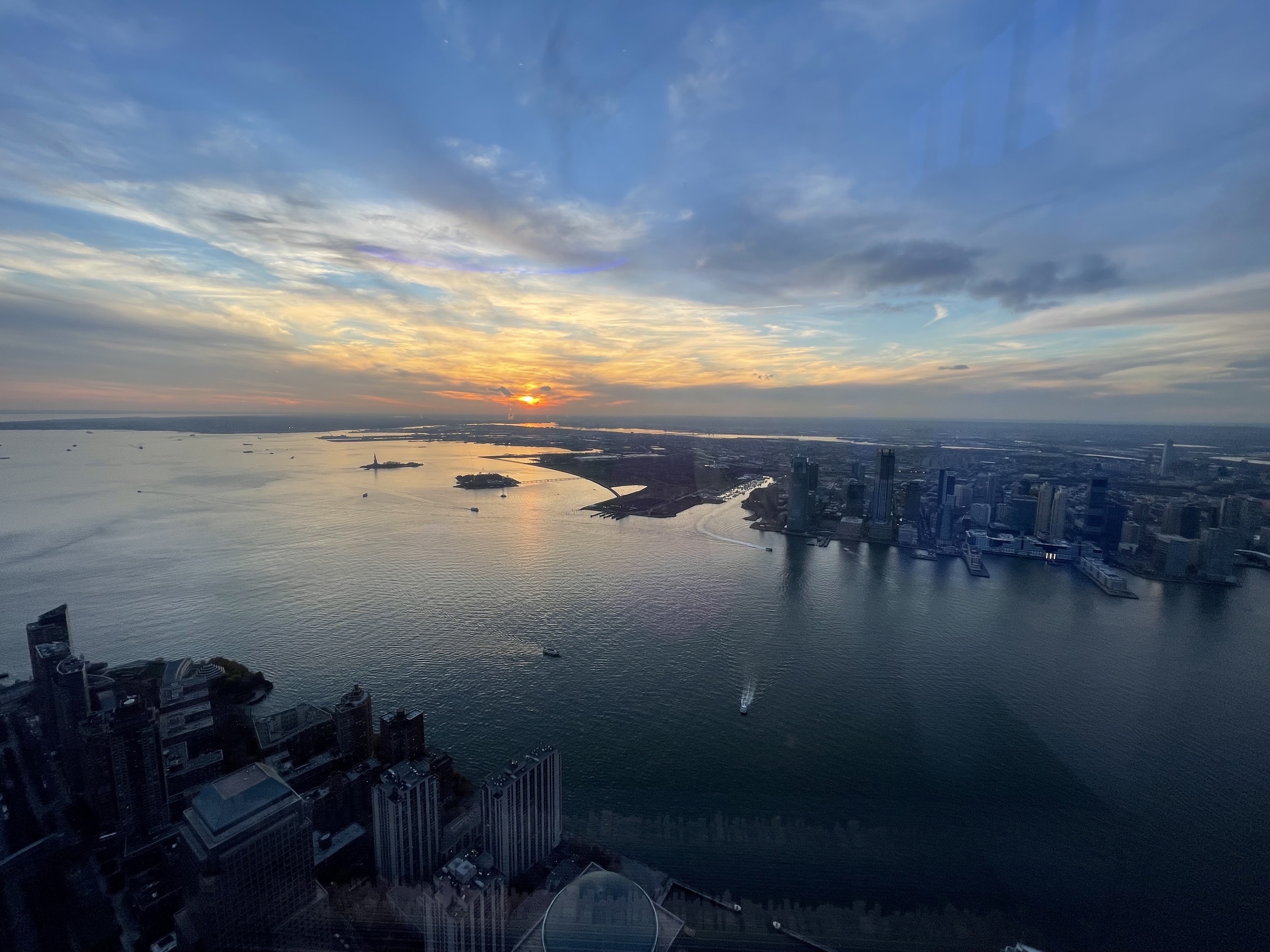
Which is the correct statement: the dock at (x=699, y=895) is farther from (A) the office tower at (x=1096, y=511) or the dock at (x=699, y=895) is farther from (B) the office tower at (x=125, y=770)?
(A) the office tower at (x=1096, y=511)

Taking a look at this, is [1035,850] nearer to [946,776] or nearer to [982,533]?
[946,776]

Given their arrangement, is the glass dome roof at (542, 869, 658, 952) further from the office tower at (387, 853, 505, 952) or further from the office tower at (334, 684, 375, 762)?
the office tower at (334, 684, 375, 762)

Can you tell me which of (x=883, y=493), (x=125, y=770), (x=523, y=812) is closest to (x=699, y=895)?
(x=523, y=812)

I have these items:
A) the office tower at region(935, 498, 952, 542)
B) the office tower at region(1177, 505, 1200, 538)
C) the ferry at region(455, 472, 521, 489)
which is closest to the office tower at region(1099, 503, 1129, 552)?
the office tower at region(1177, 505, 1200, 538)

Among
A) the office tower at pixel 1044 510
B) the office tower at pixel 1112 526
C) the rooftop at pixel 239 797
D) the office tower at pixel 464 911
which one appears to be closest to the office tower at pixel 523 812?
the office tower at pixel 464 911

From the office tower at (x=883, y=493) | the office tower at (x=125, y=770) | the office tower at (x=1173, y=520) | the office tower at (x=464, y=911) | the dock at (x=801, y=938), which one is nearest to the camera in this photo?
the office tower at (x=464, y=911)
